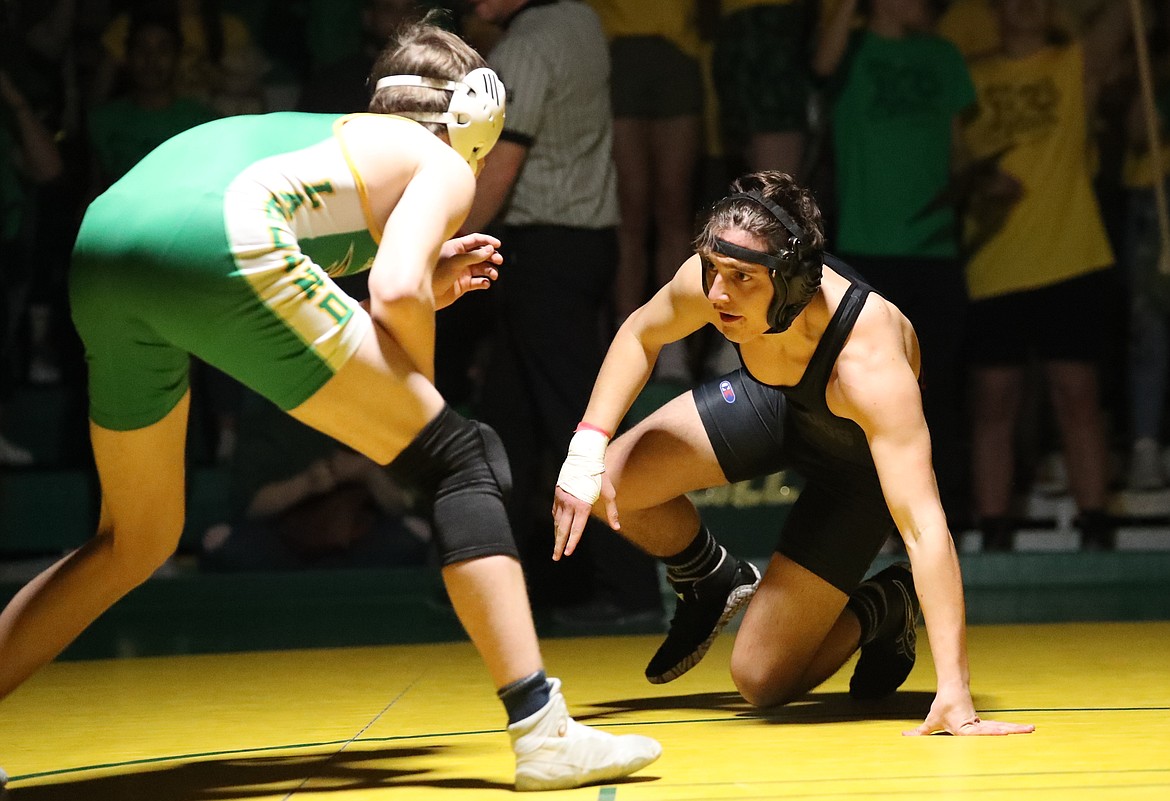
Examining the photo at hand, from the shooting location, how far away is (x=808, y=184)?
6.83m

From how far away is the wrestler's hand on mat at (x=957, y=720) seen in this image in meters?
3.11

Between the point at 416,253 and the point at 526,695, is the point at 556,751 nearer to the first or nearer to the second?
the point at 526,695

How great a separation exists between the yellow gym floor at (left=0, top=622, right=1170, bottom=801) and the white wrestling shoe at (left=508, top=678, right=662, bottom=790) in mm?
Result: 40

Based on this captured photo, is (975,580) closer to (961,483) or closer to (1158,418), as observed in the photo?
(961,483)

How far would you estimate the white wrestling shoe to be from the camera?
8.75 ft

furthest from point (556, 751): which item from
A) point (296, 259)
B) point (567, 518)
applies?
point (296, 259)

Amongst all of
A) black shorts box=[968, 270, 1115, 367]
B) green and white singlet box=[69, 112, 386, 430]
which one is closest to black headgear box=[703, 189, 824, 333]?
green and white singlet box=[69, 112, 386, 430]

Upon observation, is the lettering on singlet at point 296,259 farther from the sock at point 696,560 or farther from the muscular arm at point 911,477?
the sock at point 696,560

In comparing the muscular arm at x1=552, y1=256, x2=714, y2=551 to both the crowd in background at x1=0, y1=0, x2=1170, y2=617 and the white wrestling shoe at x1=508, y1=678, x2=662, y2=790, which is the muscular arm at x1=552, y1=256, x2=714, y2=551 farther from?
the crowd in background at x1=0, y1=0, x2=1170, y2=617

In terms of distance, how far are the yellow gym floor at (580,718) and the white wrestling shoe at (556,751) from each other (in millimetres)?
40

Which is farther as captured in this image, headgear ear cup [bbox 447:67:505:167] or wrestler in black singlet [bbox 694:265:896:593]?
wrestler in black singlet [bbox 694:265:896:593]

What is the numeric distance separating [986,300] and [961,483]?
0.80 meters

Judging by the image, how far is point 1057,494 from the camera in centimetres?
672

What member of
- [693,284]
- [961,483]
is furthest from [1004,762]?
[961,483]
